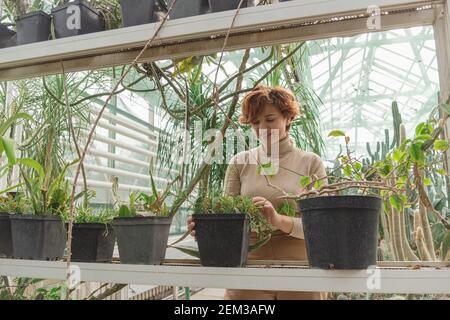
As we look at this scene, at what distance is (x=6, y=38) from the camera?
4.49ft

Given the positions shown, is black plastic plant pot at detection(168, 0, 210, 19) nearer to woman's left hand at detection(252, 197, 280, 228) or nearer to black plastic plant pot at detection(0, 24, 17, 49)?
woman's left hand at detection(252, 197, 280, 228)

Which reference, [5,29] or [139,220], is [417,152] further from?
[5,29]

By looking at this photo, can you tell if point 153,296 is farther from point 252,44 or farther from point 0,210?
point 252,44

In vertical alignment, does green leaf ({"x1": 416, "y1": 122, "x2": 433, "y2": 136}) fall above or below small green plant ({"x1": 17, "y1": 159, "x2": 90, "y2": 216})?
above

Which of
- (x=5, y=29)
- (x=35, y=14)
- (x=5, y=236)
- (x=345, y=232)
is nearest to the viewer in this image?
(x=345, y=232)

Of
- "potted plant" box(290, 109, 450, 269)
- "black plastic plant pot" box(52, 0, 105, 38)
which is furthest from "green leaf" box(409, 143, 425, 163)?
"black plastic plant pot" box(52, 0, 105, 38)

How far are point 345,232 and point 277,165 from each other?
497 mm

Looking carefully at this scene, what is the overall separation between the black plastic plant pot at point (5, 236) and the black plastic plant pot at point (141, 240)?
34cm

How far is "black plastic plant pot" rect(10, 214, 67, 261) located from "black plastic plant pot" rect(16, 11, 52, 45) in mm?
547

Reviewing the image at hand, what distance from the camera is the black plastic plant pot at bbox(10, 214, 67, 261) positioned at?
936 millimetres

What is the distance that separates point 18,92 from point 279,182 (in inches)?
58.0

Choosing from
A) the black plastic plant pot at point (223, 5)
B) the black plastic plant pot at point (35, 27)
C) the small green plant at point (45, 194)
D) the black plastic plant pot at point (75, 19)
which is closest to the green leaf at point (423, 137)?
the black plastic plant pot at point (223, 5)

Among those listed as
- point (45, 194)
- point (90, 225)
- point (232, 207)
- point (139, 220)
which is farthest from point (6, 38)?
point (232, 207)
